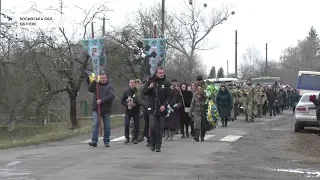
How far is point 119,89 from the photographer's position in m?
34.6

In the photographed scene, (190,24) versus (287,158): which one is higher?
(190,24)

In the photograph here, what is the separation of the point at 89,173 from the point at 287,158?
4.70 m

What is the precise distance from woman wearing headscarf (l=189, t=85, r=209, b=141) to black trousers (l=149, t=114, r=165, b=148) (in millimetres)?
2675

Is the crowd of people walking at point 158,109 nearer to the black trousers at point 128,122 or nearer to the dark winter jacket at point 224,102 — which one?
the black trousers at point 128,122

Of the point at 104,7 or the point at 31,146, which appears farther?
the point at 104,7

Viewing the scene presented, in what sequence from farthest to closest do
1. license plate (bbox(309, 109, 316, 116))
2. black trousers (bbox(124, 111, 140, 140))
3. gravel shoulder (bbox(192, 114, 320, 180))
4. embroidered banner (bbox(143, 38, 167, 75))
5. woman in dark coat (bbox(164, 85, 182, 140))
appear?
license plate (bbox(309, 109, 316, 116)) → embroidered banner (bbox(143, 38, 167, 75)) → woman in dark coat (bbox(164, 85, 182, 140)) → black trousers (bbox(124, 111, 140, 140)) → gravel shoulder (bbox(192, 114, 320, 180))

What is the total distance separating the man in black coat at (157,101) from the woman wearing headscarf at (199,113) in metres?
2.68

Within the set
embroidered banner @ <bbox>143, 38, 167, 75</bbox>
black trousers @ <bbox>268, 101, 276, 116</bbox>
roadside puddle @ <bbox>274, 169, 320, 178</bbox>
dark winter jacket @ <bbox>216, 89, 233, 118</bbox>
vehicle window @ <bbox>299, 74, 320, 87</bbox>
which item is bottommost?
roadside puddle @ <bbox>274, 169, 320, 178</bbox>

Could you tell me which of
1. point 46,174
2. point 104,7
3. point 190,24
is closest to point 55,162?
point 46,174

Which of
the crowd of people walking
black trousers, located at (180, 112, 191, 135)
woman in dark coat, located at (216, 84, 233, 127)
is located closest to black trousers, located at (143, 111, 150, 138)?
the crowd of people walking

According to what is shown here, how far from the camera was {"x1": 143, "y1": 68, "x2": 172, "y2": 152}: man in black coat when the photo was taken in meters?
11.9

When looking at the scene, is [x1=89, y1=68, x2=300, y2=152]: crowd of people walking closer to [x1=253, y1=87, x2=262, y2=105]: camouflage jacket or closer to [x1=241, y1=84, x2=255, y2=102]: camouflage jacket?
[x1=241, y1=84, x2=255, y2=102]: camouflage jacket

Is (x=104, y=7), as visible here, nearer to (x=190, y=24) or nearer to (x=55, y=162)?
(x=55, y=162)

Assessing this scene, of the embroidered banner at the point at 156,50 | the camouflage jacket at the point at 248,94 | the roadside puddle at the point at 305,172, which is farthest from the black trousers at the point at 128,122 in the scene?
the camouflage jacket at the point at 248,94
